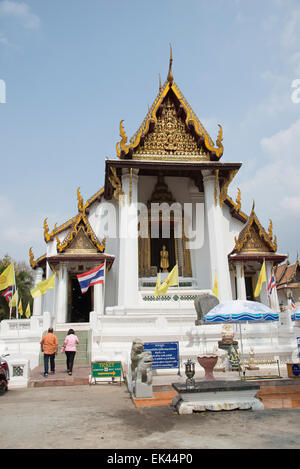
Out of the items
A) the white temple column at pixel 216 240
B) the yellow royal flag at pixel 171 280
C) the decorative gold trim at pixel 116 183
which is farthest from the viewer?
the decorative gold trim at pixel 116 183

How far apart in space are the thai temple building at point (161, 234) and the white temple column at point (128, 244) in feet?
0.13

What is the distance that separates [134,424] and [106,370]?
384 cm

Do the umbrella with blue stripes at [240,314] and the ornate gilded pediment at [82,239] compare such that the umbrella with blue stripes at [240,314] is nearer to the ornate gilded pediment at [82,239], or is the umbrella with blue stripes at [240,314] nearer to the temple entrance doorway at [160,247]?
the ornate gilded pediment at [82,239]

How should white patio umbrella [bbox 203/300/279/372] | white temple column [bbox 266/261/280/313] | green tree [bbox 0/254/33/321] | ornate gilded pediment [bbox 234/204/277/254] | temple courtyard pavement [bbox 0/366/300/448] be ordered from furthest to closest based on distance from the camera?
1. green tree [bbox 0/254/33/321]
2. ornate gilded pediment [bbox 234/204/277/254]
3. white temple column [bbox 266/261/280/313]
4. white patio umbrella [bbox 203/300/279/372]
5. temple courtyard pavement [bbox 0/366/300/448]

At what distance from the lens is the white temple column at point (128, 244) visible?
14.4 metres

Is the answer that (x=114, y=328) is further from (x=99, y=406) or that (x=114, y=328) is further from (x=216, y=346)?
(x=99, y=406)

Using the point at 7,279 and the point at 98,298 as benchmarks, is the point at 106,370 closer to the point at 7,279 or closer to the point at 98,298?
the point at 7,279

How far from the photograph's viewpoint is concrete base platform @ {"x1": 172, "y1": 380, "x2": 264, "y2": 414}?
18.4ft

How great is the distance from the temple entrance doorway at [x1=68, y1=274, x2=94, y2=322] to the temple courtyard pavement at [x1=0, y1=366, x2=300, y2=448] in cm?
1082

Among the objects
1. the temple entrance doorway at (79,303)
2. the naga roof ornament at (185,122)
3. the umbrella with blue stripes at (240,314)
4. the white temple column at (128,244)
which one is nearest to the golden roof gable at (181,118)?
the naga roof ornament at (185,122)

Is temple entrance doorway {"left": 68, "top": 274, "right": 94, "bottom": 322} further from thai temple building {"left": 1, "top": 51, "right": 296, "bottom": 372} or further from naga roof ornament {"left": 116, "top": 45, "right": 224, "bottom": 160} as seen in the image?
naga roof ornament {"left": 116, "top": 45, "right": 224, "bottom": 160}

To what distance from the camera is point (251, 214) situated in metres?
17.1

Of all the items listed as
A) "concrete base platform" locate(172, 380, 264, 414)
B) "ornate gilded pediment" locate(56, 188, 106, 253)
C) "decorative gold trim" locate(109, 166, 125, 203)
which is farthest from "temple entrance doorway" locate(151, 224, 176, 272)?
"concrete base platform" locate(172, 380, 264, 414)
